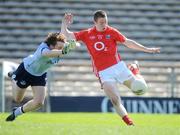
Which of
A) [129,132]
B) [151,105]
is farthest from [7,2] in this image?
[129,132]

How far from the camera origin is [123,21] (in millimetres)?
25688

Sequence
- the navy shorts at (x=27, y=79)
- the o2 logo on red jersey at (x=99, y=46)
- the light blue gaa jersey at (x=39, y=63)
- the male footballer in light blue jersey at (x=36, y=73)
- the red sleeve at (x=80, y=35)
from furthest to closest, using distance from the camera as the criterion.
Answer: the red sleeve at (x=80, y=35) < the o2 logo on red jersey at (x=99, y=46) < the navy shorts at (x=27, y=79) < the light blue gaa jersey at (x=39, y=63) < the male footballer in light blue jersey at (x=36, y=73)

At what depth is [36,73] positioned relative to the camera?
1258 centimetres

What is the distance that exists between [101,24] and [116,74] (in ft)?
2.93

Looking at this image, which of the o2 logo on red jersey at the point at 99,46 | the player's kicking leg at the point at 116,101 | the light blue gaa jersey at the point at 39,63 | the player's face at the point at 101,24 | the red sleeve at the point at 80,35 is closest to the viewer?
the player's kicking leg at the point at 116,101

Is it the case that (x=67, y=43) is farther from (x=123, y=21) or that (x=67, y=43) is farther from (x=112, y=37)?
(x=123, y=21)

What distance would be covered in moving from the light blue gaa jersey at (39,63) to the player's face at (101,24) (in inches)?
36.9

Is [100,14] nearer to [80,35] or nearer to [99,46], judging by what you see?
[99,46]

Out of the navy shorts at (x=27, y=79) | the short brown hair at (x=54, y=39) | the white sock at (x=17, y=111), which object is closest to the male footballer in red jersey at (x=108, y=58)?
the short brown hair at (x=54, y=39)

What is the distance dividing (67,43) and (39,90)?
1360 millimetres

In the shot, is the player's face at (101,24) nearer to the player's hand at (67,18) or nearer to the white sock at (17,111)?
the player's hand at (67,18)

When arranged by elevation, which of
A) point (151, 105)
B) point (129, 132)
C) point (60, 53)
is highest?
point (60, 53)

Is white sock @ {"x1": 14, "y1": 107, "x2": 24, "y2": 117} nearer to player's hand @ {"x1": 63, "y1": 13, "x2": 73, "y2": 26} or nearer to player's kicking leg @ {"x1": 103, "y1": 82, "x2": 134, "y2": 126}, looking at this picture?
player's kicking leg @ {"x1": 103, "y1": 82, "x2": 134, "y2": 126}

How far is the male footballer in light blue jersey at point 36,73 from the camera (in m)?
12.2
